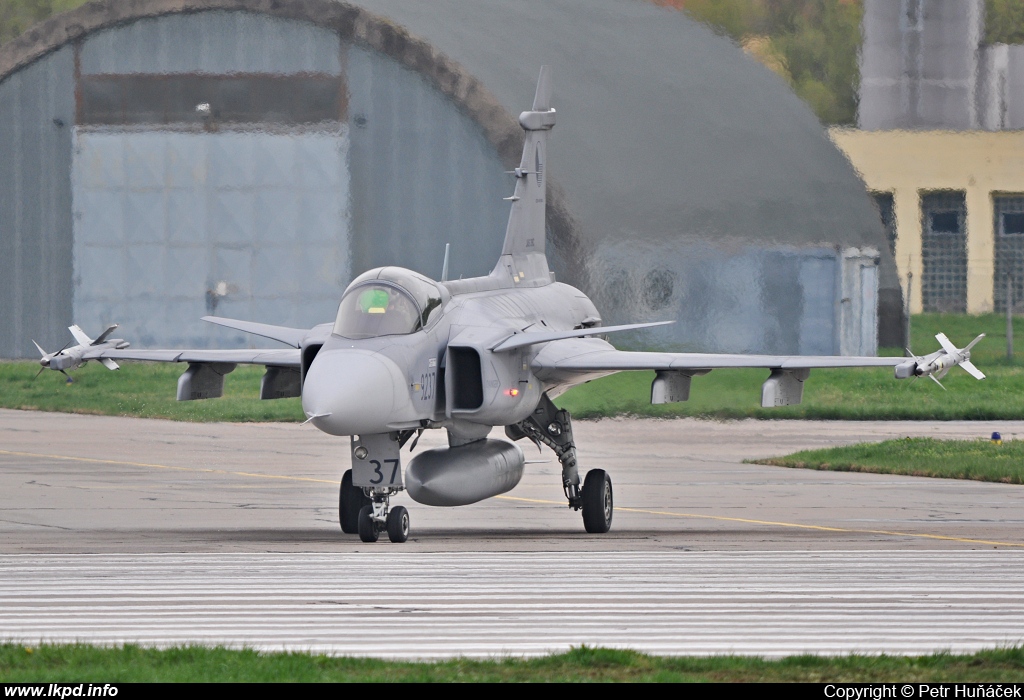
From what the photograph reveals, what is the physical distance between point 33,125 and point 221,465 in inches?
749

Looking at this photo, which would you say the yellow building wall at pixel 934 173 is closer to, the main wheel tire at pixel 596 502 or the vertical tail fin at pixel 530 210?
the vertical tail fin at pixel 530 210

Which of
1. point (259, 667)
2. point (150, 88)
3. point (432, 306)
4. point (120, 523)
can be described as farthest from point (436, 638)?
point (150, 88)

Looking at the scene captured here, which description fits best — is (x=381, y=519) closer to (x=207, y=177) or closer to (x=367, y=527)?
(x=367, y=527)

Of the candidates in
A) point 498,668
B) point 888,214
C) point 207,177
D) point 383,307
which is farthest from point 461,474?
point 888,214

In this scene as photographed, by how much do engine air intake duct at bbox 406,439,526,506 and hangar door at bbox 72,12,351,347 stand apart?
22953 millimetres

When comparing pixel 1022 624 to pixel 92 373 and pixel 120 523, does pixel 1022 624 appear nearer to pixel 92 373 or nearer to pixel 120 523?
pixel 120 523

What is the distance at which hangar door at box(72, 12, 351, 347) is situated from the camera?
4250 centimetres


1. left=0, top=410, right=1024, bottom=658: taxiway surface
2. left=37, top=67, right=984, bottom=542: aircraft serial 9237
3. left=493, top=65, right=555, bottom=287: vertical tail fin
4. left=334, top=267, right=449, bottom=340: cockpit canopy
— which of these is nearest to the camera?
left=0, top=410, right=1024, bottom=658: taxiway surface

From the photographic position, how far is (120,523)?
20281 millimetres

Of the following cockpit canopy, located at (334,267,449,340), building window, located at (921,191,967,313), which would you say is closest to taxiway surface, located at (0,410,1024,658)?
cockpit canopy, located at (334,267,449,340)

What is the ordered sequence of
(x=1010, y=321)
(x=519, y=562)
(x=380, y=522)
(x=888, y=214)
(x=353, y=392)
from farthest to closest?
(x=888, y=214)
(x=1010, y=321)
(x=380, y=522)
(x=353, y=392)
(x=519, y=562)

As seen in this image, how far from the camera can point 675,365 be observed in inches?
770

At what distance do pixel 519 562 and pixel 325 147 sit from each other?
28778 millimetres

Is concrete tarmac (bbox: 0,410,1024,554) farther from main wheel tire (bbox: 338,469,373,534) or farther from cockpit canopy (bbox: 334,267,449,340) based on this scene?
cockpit canopy (bbox: 334,267,449,340)
